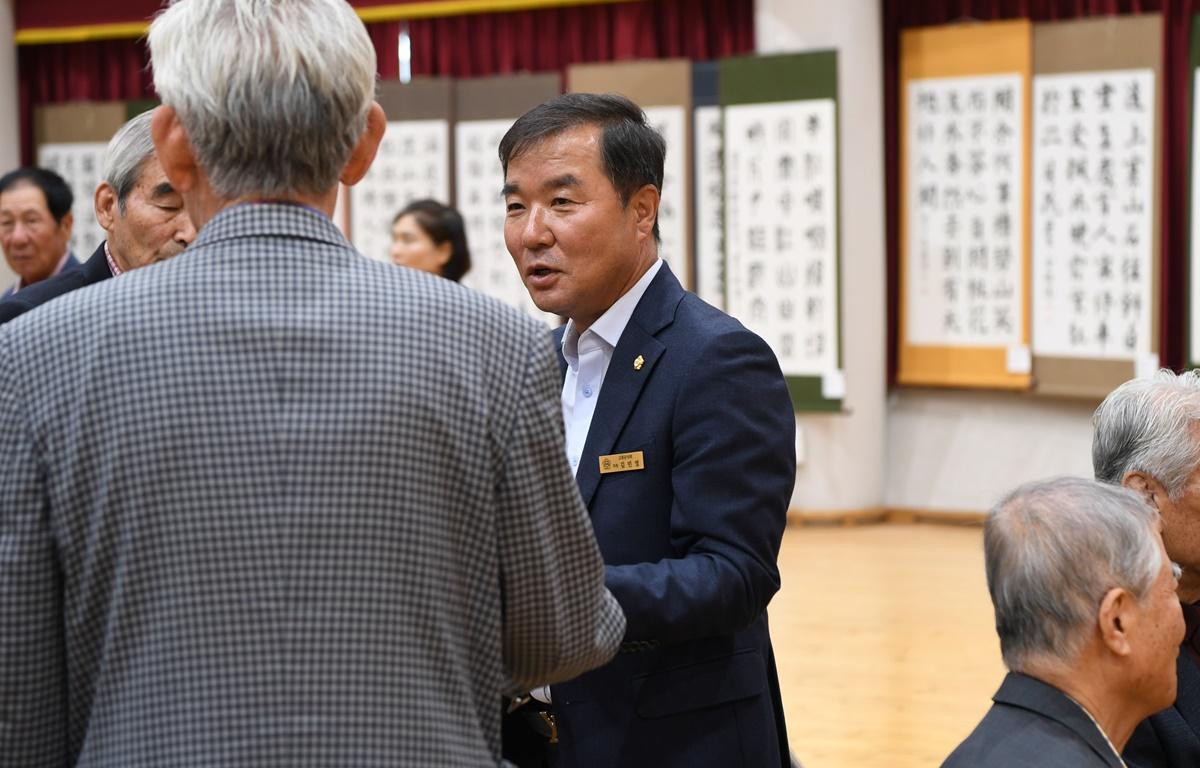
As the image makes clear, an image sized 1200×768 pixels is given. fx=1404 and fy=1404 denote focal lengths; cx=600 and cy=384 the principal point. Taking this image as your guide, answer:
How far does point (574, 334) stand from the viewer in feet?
6.98

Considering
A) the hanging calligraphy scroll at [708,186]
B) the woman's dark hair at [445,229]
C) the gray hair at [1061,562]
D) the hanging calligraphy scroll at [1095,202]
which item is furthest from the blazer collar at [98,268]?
the hanging calligraphy scroll at [1095,202]

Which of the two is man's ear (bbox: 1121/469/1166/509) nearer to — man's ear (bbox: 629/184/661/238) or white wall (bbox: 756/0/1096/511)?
man's ear (bbox: 629/184/661/238)

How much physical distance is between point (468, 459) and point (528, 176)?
89 centimetres

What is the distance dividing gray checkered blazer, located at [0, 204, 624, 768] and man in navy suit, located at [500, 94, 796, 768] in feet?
1.66

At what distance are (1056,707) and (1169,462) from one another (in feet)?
2.34

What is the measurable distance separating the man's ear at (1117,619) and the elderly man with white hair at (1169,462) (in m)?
0.53

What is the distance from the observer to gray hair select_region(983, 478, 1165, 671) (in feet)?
5.41

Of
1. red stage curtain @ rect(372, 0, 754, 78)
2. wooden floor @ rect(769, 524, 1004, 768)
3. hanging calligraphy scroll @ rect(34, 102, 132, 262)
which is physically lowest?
wooden floor @ rect(769, 524, 1004, 768)

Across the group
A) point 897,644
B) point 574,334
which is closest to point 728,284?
point 897,644

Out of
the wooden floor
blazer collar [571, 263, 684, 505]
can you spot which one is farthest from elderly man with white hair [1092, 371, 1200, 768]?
the wooden floor

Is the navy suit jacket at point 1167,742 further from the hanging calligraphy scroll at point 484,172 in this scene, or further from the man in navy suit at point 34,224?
the hanging calligraphy scroll at point 484,172

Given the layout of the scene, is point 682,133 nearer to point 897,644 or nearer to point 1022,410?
point 1022,410

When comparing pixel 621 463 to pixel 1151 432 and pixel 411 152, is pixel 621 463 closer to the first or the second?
pixel 1151 432

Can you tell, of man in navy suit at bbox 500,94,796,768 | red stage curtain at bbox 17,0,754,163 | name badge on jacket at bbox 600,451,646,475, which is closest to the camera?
man in navy suit at bbox 500,94,796,768
